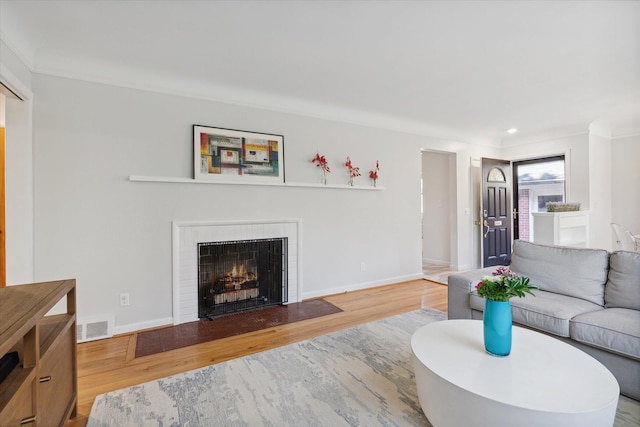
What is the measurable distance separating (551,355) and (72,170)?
3.75 metres

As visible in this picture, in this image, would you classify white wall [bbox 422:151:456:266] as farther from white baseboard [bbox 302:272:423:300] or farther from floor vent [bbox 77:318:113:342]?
floor vent [bbox 77:318:113:342]

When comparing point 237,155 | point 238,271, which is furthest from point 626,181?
point 238,271

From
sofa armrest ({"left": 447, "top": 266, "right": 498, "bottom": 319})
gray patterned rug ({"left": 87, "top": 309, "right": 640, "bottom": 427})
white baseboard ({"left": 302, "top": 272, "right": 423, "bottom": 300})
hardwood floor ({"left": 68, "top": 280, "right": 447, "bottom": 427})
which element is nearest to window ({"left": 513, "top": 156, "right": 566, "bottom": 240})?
white baseboard ({"left": 302, "top": 272, "right": 423, "bottom": 300})

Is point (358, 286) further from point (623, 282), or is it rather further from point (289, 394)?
point (623, 282)

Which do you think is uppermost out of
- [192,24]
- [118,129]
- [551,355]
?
[192,24]

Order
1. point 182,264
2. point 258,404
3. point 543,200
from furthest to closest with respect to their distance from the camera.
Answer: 1. point 543,200
2. point 182,264
3. point 258,404

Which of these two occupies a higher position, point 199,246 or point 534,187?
point 534,187

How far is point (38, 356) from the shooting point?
1211mm

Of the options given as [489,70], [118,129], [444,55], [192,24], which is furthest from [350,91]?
[118,129]

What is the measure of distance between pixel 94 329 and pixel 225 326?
1.13m

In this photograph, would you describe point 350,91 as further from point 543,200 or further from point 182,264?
point 543,200

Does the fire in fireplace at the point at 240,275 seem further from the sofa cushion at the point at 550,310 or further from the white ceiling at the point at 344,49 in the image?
the sofa cushion at the point at 550,310

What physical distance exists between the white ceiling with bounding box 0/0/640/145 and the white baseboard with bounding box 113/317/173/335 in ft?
7.55

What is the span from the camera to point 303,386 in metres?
2.02
